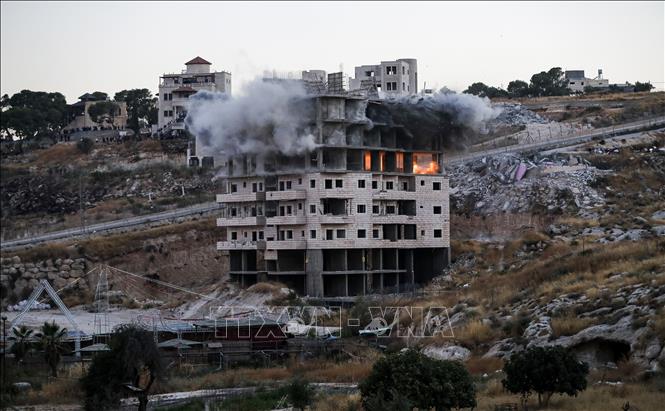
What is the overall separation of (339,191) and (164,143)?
66364 millimetres

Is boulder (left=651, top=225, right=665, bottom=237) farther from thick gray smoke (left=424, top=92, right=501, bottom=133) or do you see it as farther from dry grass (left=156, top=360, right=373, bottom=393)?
dry grass (left=156, top=360, right=373, bottom=393)

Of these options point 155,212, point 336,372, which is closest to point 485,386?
point 336,372

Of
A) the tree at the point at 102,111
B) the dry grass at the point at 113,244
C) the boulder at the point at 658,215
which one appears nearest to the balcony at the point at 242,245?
the dry grass at the point at 113,244

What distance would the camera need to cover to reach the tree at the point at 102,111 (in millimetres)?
181725

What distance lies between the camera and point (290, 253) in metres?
95.1

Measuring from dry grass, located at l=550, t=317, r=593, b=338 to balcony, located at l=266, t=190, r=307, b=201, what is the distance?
3017 centimetres

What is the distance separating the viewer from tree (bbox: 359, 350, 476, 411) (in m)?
52.8

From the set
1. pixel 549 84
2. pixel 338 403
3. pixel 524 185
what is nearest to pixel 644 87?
pixel 549 84

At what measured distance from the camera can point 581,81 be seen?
18612 centimetres

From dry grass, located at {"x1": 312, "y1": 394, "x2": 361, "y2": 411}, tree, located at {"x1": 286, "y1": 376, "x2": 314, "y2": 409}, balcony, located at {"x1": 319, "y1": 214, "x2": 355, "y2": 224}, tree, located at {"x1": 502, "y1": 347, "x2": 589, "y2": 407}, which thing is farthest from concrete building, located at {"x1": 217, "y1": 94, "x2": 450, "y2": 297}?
tree, located at {"x1": 502, "y1": 347, "x2": 589, "y2": 407}

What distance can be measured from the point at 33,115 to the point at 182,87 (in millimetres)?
30106

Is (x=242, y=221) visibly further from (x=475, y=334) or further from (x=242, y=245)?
(x=475, y=334)

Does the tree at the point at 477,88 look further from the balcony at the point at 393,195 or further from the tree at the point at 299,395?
the tree at the point at 299,395

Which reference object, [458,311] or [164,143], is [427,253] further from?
[164,143]
